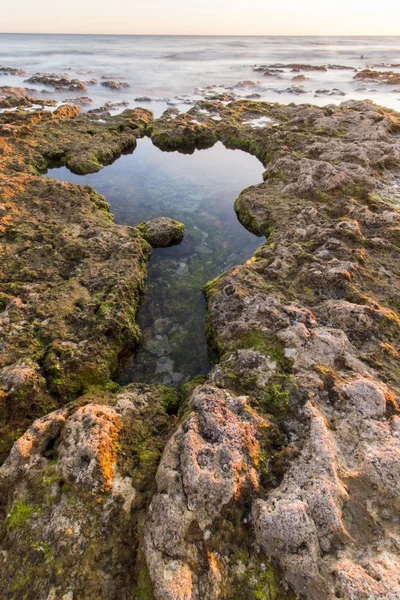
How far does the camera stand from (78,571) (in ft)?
14.0

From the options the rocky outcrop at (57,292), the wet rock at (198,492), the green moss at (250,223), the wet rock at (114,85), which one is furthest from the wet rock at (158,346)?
the wet rock at (114,85)

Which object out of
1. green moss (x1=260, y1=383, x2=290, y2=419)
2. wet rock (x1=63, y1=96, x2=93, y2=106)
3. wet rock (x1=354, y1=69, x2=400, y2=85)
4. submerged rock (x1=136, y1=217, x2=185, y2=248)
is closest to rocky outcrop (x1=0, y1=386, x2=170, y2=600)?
green moss (x1=260, y1=383, x2=290, y2=419)

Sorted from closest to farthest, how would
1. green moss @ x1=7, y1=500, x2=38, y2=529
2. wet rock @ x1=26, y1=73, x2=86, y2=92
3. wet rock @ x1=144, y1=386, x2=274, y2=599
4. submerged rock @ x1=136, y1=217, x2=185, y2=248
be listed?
1. wet rock @ x1=144, y1=386, x2=274, y2=599
2. green moss @ x1=7, y1=500, x2=38, y2=529
3. submerged rock @ x1=136, y1=217, x2=185, y2=248
4. wet rock @ x1=26, y1=73, x2=86, y2=92

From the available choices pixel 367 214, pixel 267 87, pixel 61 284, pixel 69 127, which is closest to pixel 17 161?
pixel 69 127

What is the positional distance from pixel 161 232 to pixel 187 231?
1.53 meters

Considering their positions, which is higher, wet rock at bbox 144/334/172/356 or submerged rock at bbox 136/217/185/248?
submerged rock at bbox 136/217/185/248

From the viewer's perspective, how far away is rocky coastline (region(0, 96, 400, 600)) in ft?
14.1

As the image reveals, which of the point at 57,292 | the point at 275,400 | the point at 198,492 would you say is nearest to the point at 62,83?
the point at 57,292

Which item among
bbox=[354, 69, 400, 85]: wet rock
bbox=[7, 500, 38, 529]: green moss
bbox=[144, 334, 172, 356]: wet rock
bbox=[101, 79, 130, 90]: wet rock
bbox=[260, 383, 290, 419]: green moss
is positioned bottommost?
bbox=[144, 334, 172, 356]: wet rock

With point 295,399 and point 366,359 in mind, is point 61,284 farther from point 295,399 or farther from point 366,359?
point 366,359

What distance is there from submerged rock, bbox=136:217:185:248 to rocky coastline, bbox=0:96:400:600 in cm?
23

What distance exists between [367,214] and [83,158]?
1484cm

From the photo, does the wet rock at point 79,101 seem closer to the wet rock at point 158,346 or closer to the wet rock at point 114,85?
the wet rock at point 114,85

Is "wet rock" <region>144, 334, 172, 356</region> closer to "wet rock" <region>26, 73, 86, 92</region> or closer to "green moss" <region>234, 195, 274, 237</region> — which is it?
"green moss" <region>234, 195, 274, 237</region>
